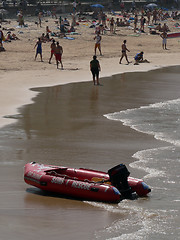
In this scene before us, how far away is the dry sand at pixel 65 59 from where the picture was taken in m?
23.6

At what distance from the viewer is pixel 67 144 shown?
562 inches

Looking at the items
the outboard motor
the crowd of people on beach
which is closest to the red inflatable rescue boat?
the outboard motor

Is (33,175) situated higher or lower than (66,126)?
higher

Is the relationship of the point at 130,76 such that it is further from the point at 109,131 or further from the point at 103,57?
the point at 109,131

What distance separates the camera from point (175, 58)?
36.3 meters

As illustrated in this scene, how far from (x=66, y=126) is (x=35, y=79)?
9.95m

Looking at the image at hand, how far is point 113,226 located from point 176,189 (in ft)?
7.55

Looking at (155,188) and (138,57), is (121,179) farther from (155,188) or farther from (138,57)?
(138,57)

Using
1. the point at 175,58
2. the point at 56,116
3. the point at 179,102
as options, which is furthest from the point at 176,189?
the point at 175,58

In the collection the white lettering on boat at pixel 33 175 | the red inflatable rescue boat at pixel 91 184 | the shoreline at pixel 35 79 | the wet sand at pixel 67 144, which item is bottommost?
the shoreline at pixel 35 79

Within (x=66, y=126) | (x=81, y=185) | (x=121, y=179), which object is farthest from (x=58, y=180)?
(x=66, y=126)

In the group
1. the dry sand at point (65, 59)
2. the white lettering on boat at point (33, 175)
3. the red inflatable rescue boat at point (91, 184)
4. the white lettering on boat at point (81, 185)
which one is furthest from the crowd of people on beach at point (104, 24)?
the white lettering on boat at point (81, 185)

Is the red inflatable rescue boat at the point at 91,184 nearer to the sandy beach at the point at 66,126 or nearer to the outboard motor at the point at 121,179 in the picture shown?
the outboard motor at the point at 121,179

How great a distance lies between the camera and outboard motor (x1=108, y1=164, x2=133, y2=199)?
10.2m
